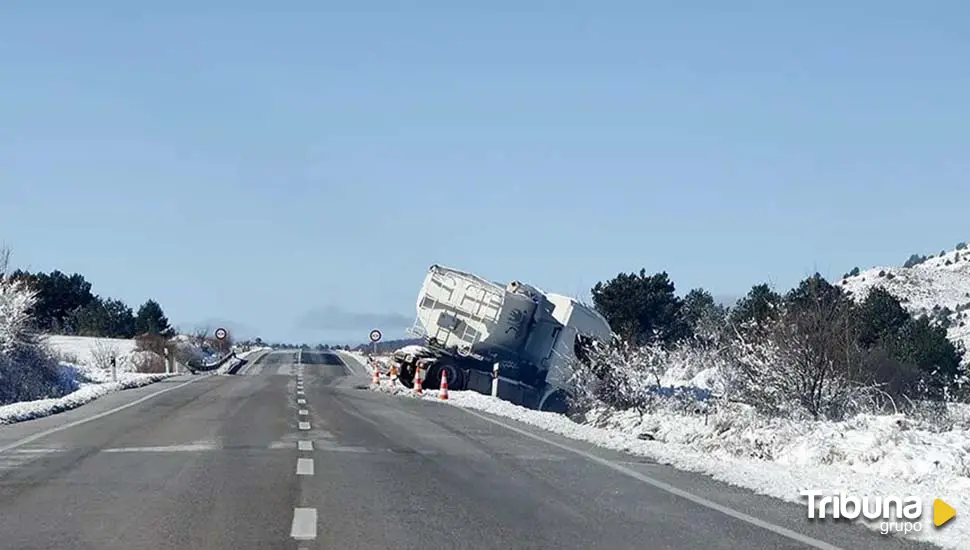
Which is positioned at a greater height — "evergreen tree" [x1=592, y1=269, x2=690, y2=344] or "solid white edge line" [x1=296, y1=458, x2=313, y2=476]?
"evergreen tree" [x1=592, y1=269, x2=690, y2=344]

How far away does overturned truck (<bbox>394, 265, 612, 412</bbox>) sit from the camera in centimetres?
4209

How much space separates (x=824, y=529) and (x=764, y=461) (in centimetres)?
588

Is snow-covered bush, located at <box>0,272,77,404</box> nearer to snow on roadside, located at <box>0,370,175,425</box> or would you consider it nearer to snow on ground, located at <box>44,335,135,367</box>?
snow on roadside, located at <box>0,370,175,425</box>

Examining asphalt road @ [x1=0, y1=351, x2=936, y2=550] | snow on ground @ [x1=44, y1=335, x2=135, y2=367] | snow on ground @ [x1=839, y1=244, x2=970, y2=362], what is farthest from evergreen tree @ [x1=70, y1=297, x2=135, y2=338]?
asphalt road @ [x1=0, y1=351, x2=936, y2=550]

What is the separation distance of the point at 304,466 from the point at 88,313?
102 m

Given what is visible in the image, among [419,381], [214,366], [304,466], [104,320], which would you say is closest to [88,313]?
[104,320]

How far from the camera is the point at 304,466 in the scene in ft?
49.2

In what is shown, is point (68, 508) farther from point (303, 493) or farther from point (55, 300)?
point (55, 300)

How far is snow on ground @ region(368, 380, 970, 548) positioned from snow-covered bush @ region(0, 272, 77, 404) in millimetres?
20950

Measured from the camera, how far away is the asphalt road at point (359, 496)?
32.2 feet

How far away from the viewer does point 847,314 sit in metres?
24.7

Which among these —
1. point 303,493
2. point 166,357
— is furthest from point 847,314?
point 166,357

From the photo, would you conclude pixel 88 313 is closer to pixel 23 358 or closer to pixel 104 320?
pixel 104 320
